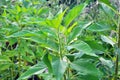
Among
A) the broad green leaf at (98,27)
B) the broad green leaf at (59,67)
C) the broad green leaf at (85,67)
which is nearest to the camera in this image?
the broad green leaf at (59,67)

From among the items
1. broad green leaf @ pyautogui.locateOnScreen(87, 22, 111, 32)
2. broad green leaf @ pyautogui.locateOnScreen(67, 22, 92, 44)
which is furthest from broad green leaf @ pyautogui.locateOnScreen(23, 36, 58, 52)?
broad green leaf @ pyautogui.locateOnScreen(87, 22, 111, 32)

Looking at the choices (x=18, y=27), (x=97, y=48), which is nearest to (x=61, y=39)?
(x=97, y=48)

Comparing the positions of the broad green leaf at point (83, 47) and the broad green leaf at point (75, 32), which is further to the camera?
the broad green leaf at point (75, 32)

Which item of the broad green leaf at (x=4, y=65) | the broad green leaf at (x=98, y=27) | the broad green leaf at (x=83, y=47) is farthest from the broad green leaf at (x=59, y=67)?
the broad green leaf at (x=4, y=65)

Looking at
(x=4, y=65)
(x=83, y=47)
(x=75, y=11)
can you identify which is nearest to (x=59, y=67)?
(x=83, y=47)

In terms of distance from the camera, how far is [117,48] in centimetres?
138

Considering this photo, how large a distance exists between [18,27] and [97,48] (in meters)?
0.83

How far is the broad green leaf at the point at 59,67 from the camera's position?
1161 mm

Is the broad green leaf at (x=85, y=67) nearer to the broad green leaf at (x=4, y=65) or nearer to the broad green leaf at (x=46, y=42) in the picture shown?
the broad green leaf at (x=46, y=42)

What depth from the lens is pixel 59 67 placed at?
120 centimetres

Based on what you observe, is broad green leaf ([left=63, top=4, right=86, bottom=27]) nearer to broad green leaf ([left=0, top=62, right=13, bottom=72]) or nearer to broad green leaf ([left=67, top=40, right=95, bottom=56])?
broad green leaf ([left=67, top=40, right=95, bottom=56])

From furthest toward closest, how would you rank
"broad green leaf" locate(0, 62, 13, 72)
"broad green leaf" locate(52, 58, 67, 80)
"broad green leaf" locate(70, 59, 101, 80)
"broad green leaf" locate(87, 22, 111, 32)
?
"broad green leaf" locate(0, 62, 13, 72) → "broad green leaf" locate(87, 22, 111, 32) → "broad green leaf" locate(70, 59, 101, 80) → "broad green leaf" locate(52, 58, 67, 80)

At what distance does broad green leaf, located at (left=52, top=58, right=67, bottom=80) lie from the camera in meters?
1.16

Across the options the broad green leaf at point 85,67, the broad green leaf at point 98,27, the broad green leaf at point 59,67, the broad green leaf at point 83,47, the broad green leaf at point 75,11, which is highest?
the broad green leaf at point 75,11
